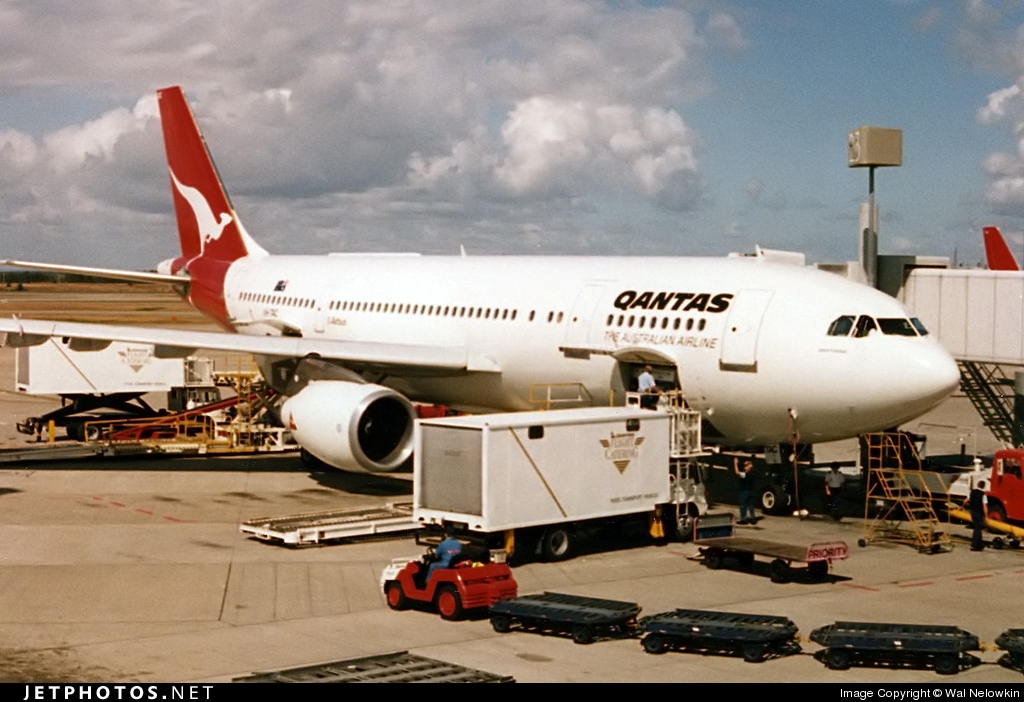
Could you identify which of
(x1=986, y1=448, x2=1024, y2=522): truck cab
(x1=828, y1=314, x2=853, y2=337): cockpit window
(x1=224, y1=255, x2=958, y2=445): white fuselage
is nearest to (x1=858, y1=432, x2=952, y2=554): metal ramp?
(x1=986, y1=448, x2=1024, y2=522): truck cab

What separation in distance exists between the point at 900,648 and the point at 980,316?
14150 mm

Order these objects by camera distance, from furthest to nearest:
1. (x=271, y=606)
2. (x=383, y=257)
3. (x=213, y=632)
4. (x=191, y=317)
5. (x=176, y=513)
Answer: (x=191, y=317) → (x=383, y=257) → (x=176, y=513) → (x=271, y=606) → (x=213, y=632)

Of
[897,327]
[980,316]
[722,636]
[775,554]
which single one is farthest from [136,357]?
[722,636]

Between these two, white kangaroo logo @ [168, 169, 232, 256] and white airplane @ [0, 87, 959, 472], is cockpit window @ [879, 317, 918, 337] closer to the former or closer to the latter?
white airplane @ [0, 87, 959, 472]

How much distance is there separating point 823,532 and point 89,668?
1333 centimetres

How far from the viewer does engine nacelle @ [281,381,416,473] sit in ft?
80.4

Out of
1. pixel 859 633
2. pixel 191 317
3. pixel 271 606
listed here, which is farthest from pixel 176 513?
pixel 191 317

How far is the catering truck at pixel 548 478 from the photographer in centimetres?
1989

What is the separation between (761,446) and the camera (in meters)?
24.7

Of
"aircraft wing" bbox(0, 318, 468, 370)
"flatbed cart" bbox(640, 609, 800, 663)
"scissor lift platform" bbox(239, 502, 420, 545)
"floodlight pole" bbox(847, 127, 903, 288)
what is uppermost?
"floodlight pole" bbox(847, 127, 903, 288)

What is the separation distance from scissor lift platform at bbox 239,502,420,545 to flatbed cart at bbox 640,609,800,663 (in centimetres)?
791

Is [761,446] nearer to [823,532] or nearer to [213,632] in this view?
[823,532]

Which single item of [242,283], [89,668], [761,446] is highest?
[242,283]

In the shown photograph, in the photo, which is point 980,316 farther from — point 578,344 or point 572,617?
point 572,617
